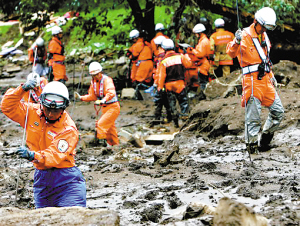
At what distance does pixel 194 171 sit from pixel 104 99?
3001 millimetres

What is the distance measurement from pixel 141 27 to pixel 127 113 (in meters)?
3.69

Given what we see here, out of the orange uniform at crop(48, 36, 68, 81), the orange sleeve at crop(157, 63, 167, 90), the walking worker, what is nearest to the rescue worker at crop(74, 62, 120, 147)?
the orange sleeve at crop(157, 63, 167, 90)

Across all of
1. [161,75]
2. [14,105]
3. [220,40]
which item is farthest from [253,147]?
[220,40]

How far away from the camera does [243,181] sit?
5941mm

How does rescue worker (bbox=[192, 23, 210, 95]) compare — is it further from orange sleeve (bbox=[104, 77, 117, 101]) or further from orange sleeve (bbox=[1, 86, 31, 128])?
orange sleeve (bbox=[1, 86, 31, 128])

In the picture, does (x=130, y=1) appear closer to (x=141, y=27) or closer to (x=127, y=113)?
(x=141, y=27)

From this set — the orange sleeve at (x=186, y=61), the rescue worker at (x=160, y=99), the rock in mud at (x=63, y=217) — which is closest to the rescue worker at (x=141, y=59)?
the rescue worker at (x=160, y=99)

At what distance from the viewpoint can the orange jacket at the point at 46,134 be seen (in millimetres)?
4473

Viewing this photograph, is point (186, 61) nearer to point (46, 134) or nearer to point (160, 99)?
point (160, 99)

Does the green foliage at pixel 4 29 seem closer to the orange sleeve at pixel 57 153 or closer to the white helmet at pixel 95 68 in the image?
the white helmet at pixel 95 68

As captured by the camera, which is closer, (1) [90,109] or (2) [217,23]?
(2) [217,23]

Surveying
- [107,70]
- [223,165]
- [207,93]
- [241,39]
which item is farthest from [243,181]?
[107,70]

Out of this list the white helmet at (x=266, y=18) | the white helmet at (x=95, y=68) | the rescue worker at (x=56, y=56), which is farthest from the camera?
the rescue worker at (x=56, y=56)

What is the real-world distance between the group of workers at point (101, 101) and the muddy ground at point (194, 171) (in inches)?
24.5
